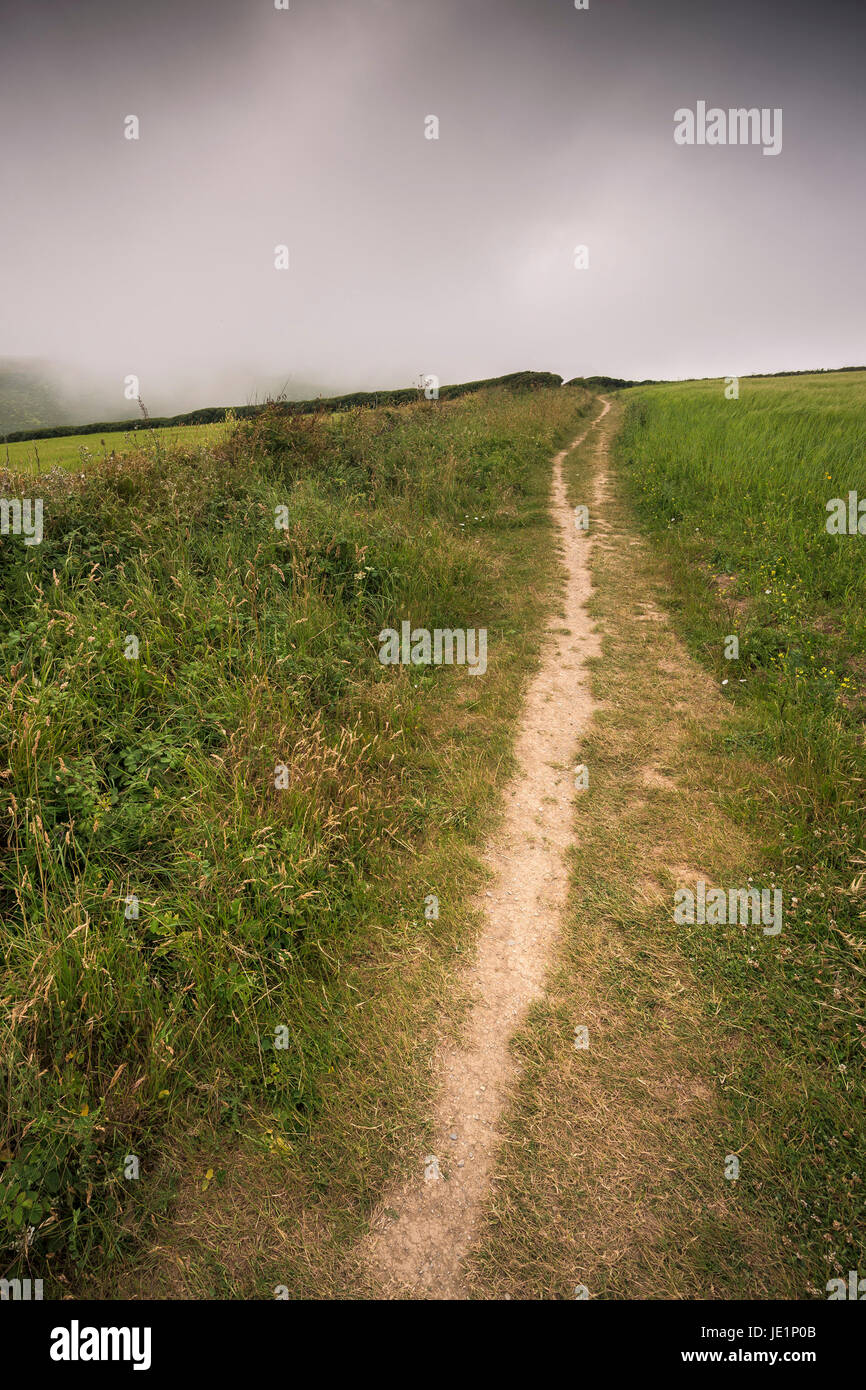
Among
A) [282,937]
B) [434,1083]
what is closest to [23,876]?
[282,937]

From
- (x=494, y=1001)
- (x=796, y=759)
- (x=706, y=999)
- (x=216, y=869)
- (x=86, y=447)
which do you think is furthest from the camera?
(x=86, y=447)

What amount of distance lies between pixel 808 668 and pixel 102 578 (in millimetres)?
7438

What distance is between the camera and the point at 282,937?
331cm

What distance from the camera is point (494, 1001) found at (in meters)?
3.09

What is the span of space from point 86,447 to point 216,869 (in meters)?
7.45

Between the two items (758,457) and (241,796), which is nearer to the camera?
(241,796)

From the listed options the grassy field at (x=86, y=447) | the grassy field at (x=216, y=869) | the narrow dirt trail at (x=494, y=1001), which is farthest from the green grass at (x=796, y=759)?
the grassy field at (x=86, y=447)

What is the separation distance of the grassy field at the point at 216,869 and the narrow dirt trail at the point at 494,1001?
0.16m

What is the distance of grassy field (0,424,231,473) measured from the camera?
698cm

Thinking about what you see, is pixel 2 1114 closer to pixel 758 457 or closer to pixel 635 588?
pixel 635 588

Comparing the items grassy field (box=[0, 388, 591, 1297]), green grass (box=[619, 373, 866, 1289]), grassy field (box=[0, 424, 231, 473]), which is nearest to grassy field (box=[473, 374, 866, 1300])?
green grass (box=[619, 373, 866, 1289])

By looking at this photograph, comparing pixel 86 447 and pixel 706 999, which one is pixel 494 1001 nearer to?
pixel 706 999

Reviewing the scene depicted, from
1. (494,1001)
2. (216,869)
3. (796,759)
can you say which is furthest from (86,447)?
(796,759)

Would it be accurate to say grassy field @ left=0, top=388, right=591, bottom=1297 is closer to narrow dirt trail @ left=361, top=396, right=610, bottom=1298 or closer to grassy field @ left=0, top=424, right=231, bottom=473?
narrow dirt trail @ left=361, top=396, right=610, bottom=1298
